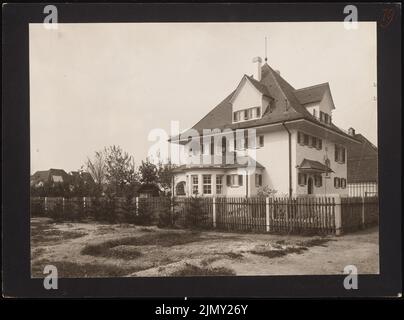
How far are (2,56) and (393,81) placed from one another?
19.9 feet

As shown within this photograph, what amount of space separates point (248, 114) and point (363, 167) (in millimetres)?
2092

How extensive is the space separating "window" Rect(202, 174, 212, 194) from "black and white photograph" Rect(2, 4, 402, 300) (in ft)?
0.10

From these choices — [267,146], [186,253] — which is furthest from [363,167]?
[186,253]

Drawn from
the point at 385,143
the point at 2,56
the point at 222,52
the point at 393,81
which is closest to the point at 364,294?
the point at 385,143

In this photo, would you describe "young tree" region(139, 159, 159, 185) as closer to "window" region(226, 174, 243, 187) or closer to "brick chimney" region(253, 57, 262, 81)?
"window" region(226, 174, 243, 187)

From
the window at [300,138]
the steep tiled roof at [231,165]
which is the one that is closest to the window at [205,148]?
the steep tiled roof at [231,165]

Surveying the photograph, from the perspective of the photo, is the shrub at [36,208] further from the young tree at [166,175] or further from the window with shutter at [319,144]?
the window with shutter at [319,144]

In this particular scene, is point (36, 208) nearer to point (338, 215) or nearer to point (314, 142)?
point (314, 142)

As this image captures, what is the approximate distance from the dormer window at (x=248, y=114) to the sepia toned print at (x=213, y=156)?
0.06 feet

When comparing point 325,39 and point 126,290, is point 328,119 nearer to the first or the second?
point 325,39

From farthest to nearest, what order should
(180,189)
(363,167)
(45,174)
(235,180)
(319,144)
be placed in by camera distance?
(180,189) → (235,180) → (319,144) → (363,167) → (45,174)

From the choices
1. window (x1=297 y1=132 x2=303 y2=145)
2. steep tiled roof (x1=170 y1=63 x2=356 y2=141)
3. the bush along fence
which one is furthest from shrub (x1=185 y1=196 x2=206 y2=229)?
window (x1=297 y1=132 x2=303 y2=145)

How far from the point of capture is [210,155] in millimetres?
4797

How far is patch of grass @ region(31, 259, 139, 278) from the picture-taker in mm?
4215
